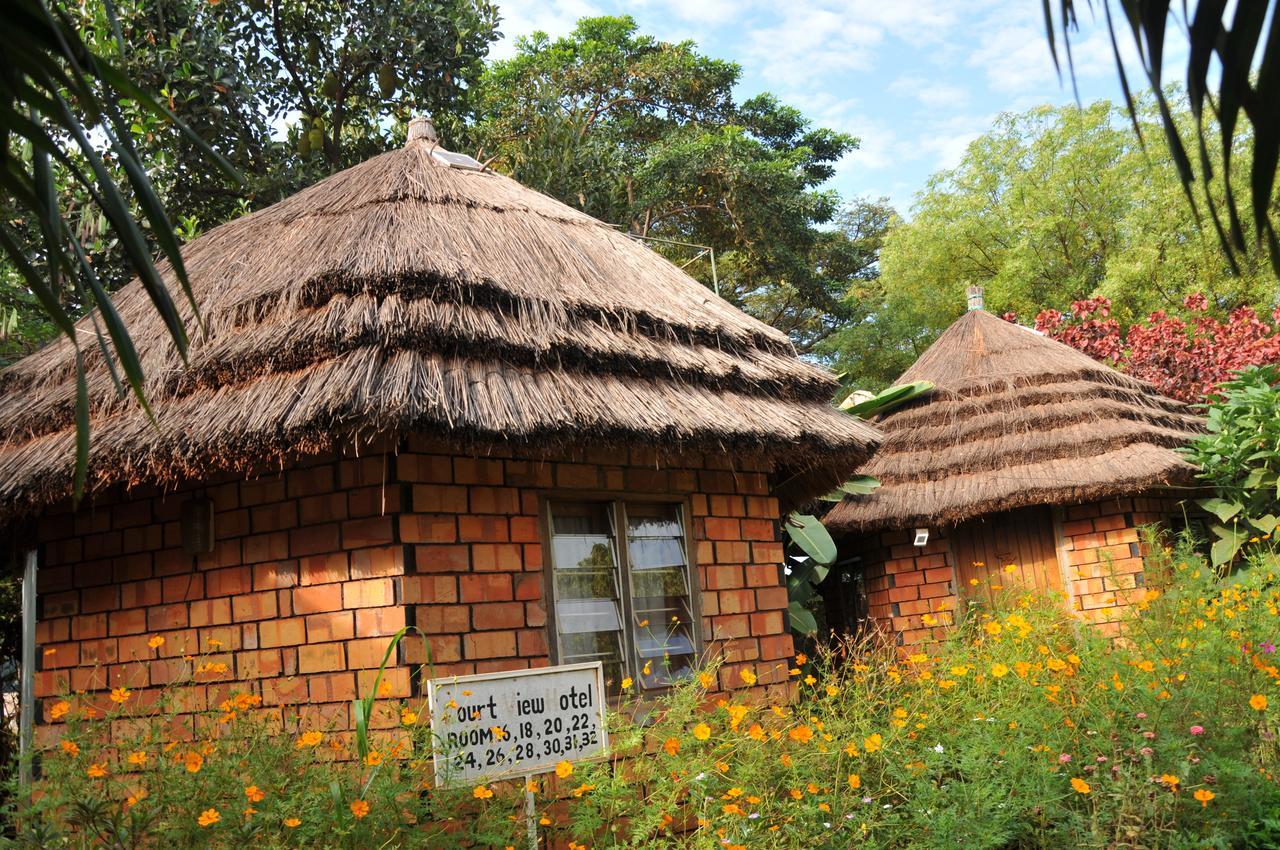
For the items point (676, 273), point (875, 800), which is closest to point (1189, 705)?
point (875, 800)

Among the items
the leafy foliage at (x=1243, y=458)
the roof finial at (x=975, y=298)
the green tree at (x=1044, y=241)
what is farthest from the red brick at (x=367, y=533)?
the green tree at (x=1044, y=241)

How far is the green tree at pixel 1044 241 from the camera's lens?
1978 cm

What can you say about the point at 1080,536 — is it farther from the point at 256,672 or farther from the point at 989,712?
the point at 256,672

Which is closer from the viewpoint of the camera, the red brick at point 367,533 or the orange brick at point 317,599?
the red brick at point 367,533

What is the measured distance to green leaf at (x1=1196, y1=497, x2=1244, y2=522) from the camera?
1012 cm

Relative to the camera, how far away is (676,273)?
805 cm

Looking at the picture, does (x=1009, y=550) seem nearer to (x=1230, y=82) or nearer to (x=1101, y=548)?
(x=1101, y=548)

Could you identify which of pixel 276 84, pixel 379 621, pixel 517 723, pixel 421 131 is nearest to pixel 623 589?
pixel 379 621

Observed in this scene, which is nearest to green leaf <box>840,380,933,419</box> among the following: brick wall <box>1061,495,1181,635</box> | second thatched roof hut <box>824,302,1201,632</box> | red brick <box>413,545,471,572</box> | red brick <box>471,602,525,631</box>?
second thatched roof hut <box>824,302,1201,632</box>

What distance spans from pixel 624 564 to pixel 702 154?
1506 cm

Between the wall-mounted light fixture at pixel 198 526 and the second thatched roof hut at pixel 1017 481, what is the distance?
22.2 feet

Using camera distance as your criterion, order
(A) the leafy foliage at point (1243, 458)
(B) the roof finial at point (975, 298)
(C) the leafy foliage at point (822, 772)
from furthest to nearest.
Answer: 1. (B) the roof finial at point (975, 298)
2. (A) the leafy foliage at point (1243, 458)
3. (C) the leafy foliage at point (822, 772)

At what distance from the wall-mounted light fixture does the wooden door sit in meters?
7.16

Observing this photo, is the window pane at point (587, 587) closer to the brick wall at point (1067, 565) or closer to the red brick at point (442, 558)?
the red brick at point (442, 558)
